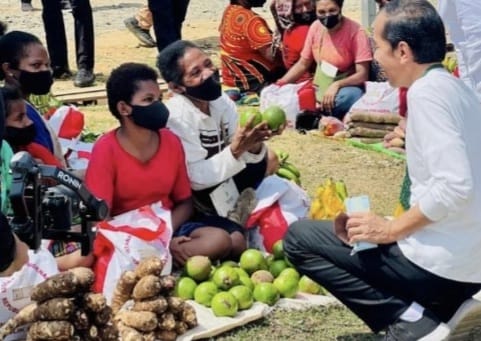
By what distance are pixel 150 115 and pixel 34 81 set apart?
1.00 meters

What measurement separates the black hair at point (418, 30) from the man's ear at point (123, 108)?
5.46ft

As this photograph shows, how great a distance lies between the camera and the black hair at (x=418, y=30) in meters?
4.29

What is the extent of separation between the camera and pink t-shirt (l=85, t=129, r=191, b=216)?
5398 millimetres

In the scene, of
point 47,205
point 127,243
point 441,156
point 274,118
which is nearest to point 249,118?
point 274,118

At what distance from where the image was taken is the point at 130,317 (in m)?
4.75

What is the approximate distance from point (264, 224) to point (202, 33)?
941 cm

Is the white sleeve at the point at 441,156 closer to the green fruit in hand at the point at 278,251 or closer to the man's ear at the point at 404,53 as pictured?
the man's ear at the point at 404,53

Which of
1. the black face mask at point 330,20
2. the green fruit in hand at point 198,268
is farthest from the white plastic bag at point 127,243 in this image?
the black face mask at point 330,20

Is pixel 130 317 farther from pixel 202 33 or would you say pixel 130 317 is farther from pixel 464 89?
pixel 202 33

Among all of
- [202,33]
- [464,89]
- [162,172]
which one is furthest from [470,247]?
[202,33]

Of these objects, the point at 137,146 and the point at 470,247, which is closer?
the point at 470,247

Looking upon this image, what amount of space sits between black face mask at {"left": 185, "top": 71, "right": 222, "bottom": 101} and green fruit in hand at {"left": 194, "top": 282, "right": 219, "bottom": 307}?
45.9 inches

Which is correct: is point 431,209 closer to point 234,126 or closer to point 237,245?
point 237,245

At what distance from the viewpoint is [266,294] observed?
526 centimetres
